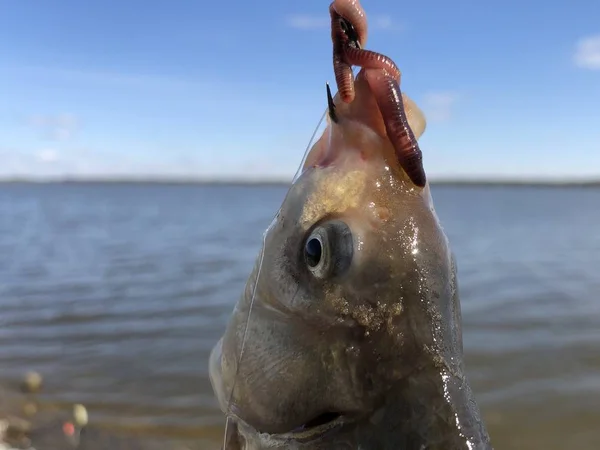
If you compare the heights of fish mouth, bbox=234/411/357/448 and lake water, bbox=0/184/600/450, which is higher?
fish mouth, bbox=234/411/357/448

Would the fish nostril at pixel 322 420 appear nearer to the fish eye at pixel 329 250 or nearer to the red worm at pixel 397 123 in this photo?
the fish eye at pixel 329 250

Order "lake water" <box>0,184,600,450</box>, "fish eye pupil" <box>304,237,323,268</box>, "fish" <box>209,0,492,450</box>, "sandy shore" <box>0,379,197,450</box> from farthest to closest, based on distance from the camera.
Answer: "lake water" <box>0,184,600,450</box>
"sandy shore" <box>0,379,197,450</box>
"fish eye pupil" <box>304,237,323,268</box>
"fish" <box>209,0,492,450</box>

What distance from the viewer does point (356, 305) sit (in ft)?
5.64

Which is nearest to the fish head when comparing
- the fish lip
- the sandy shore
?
the fish lip

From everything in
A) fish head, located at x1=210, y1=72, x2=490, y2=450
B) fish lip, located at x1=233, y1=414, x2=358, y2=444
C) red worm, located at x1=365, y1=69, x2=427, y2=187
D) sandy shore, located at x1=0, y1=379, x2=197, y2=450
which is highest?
red worm, located at x1=365, y1=69, x2=427, y2=187

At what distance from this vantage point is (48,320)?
11305mm

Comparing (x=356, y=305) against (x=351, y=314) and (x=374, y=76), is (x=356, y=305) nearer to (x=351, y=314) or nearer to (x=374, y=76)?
(x=351, y=314)

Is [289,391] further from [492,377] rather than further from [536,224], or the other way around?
[536,224]

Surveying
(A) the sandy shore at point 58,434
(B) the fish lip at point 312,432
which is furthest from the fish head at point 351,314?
(A) the sandy shore at point 58,434

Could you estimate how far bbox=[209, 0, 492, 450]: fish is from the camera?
1651 mm

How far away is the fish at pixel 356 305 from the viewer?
165 centimetres

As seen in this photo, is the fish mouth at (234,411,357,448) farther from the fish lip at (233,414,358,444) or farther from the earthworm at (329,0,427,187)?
the earthworm at (329,0,427,187)

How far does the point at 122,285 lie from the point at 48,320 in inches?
122

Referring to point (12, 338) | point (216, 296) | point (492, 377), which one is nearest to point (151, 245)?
point (216, 296)
